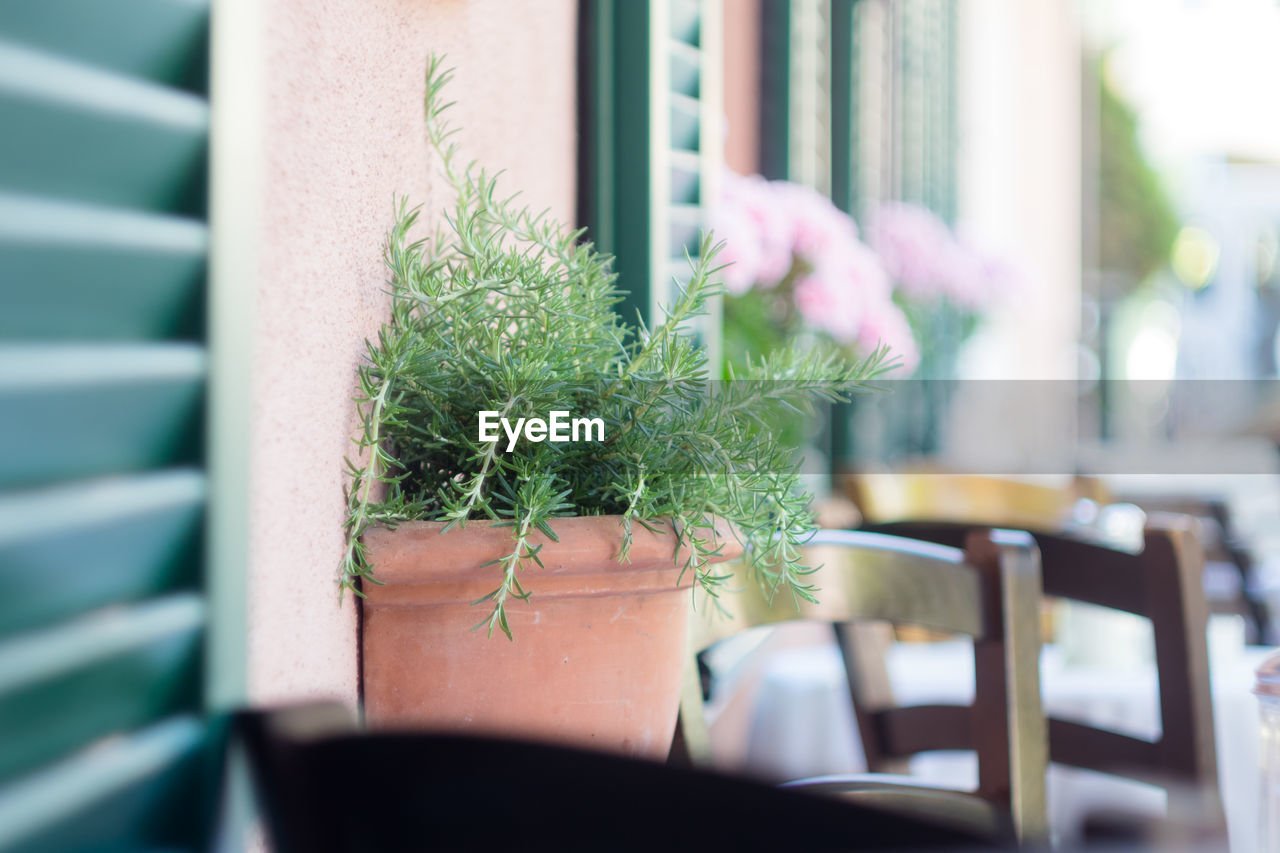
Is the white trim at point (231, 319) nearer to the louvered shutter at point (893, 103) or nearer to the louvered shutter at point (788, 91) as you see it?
the louvered shutter at point (788, 91)

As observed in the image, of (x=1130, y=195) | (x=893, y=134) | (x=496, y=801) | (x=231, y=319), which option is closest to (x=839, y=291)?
(x=231, y=319)

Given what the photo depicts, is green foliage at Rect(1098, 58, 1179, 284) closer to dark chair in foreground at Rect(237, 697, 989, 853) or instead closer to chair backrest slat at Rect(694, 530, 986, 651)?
chair backrest slat at Rect(694, 530, 986, 651)

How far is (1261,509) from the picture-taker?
8.98 feet

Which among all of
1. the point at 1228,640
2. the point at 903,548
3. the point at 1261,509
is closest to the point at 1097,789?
the point at 1228,640

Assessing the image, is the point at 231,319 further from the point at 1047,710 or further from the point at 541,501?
the point at 1047,710

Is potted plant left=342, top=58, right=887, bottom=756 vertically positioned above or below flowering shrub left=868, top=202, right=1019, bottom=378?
below

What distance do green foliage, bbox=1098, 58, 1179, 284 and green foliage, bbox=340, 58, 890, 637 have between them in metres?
15.1

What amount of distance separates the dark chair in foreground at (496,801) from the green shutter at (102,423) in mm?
96

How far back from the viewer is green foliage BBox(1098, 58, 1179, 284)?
46.6ft

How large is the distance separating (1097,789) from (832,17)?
2332 millimetres

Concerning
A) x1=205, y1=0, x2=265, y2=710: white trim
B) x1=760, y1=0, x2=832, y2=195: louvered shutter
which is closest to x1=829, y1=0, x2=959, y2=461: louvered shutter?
x1=760, y1=0, x2=832, y2=195: louvered shutter

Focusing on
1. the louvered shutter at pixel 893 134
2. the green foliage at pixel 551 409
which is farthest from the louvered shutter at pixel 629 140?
the louvered shutter at pixel 893 134

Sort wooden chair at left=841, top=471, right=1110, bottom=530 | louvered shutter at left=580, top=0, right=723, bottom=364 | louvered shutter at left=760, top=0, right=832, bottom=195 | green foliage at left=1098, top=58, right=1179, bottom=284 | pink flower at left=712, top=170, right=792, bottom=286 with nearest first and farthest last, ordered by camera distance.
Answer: louvered shutter at left=580, top=0, right=723, bottom=364 → pink flower at left=712, top=170, right=792, bottom=286 → wooden chair at left=841, top=471, right=1110, bottom=530 → louvered shutter at left=760, top=0, right=832, bottom=195 → green foliage at left=1098, top=58, right=1179, bottom=284

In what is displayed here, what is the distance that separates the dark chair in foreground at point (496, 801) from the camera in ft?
0.96
